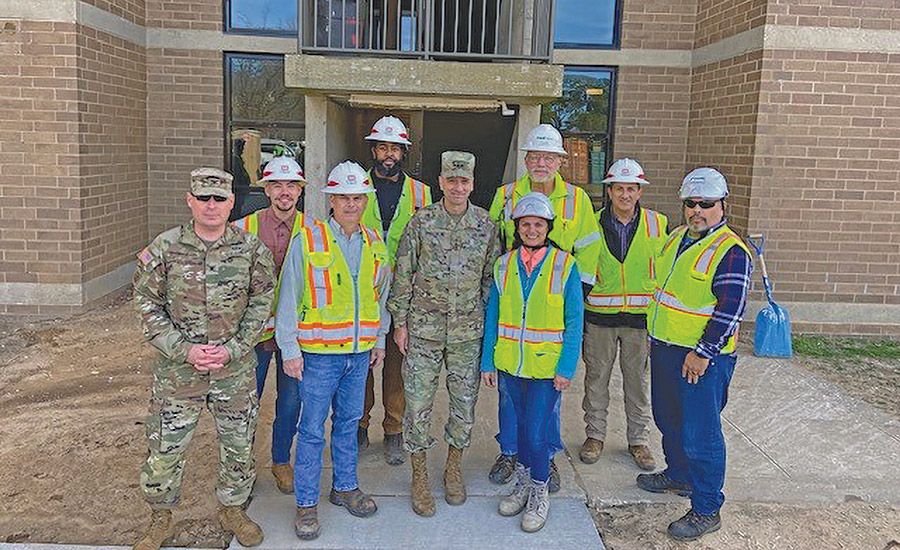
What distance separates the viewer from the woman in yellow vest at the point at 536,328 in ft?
13.2

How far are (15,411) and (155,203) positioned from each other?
5.12 metres

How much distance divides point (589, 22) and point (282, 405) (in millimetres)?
7917

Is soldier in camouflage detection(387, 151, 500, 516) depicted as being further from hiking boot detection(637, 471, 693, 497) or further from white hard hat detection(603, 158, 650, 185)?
hiking boot detection(637, 471, 693, 497)

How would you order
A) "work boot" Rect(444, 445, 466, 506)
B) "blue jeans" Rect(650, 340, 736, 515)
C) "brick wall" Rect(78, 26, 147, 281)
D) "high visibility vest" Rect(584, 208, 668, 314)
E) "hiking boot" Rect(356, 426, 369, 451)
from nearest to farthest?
"blue jeans" Rect(650, 340, 736, 515) → "work boot" Rect(444, 445, 466, 506) → "high visibility vest" Rect(584, 208, 668, 314) → "hiking boot" Rect(356, 426, 369, 451) → "brick wall" Rect(78, 26, 147, 281)

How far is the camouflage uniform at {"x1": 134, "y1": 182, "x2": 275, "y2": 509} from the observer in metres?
3.52

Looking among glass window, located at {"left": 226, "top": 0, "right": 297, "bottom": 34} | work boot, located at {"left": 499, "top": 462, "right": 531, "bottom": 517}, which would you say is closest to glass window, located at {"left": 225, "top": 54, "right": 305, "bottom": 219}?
glass window, located at {"left": 226, "top": 0, "right": 297, "bottom": 34}

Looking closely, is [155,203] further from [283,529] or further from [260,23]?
[283,529]

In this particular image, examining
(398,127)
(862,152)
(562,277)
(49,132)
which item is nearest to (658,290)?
(562,277)

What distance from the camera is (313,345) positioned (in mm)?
3879

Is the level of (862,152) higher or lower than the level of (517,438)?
higher

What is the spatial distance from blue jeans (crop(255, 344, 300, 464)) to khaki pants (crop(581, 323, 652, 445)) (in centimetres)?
193

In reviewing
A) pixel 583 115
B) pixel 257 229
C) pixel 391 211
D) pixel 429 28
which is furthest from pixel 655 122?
pixel 257 229

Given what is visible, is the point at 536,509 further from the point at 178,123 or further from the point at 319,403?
the point at 178,123

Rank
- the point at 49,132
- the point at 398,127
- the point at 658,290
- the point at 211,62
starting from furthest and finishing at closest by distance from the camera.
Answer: the point at 211,62, the point at 49,132, the point at 398,127, the point at 658,290
